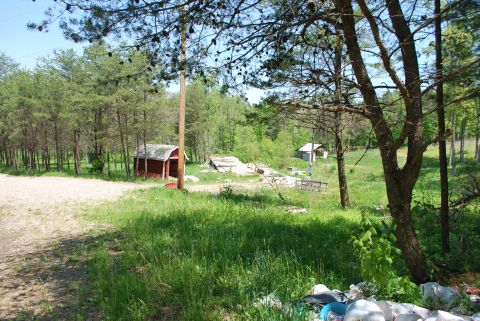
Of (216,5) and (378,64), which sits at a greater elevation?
(216,5)

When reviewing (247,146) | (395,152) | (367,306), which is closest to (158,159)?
(247,146)

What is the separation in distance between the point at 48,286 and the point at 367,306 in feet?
14.2

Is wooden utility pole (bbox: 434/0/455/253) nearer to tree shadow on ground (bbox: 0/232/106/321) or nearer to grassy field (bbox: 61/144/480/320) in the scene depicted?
grassy field (bbox: 61/144/480/320)

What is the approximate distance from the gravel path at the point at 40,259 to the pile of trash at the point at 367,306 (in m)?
2.32

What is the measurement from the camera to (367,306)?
8.96ft

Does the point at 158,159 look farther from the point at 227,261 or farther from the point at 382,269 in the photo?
the point at 382,269

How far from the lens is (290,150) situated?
5181 cm

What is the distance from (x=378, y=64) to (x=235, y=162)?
3817 cm

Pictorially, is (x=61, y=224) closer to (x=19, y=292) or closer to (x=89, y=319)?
(x=19, y=292)

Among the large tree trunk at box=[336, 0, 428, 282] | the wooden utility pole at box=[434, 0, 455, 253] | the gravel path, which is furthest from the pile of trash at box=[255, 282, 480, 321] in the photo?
the gravel path

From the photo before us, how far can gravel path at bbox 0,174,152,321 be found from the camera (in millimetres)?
4219

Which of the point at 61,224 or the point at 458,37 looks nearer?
the point at 458,37

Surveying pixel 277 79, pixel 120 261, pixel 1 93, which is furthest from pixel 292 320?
pixel 1 93

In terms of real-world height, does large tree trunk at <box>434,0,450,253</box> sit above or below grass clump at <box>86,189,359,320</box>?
above
